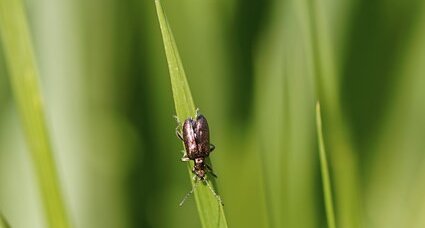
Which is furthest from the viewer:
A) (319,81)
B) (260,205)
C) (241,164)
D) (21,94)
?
(241,164)

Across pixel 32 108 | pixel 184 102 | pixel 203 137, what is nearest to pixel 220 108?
pixel 203 137

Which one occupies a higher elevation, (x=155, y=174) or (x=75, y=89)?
(x=75, y=89)

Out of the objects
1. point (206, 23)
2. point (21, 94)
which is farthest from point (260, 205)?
point (21, 94)

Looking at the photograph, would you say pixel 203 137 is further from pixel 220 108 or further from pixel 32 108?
pixel 32 108

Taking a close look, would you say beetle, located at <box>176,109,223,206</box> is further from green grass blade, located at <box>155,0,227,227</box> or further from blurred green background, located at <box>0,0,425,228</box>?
green grass blade, located at <box>155,0,227,227</box>

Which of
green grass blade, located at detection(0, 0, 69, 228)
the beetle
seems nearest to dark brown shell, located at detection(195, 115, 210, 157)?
the beetle

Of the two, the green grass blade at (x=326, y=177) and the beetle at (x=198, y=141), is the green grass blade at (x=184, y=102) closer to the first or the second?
the green grass blade at (x=326, y=177)

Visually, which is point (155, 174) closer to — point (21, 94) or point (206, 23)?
point (206, 23)
